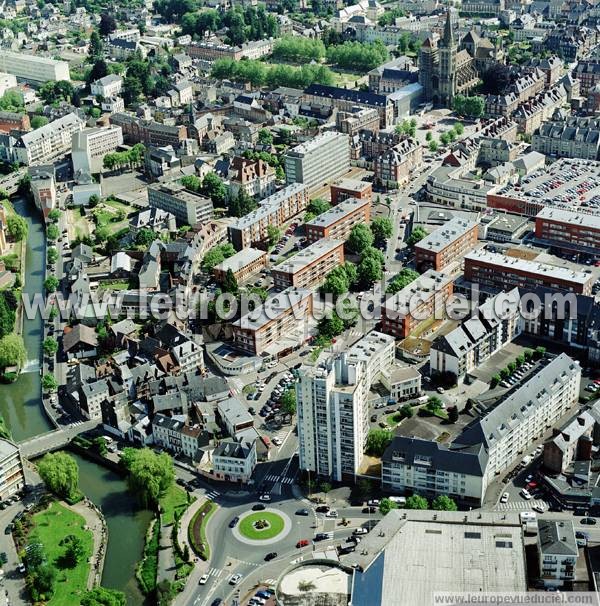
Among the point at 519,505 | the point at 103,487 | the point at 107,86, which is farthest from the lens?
the point at 107,86

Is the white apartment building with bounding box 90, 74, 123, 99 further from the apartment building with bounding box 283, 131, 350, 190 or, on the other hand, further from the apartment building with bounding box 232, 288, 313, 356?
the apartment building with bounding box 232, 288, 313, 356

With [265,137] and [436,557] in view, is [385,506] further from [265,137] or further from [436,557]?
[265,137]

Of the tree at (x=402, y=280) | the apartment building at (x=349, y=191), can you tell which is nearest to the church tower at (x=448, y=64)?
the apartment building at (x=349, y=191)

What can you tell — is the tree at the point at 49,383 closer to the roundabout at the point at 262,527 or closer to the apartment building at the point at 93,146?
the roundabout at the point at 262,527

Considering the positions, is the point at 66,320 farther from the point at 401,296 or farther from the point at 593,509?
the point at 593,509

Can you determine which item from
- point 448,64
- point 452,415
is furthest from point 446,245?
point 448,64

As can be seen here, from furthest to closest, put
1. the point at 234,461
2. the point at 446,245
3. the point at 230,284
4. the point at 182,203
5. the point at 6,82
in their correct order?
the point at 6,82
the point at 182,203
the point at 446,245
the point at 230,284
the point at 234,461

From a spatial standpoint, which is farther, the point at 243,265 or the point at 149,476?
the point at 243,265
